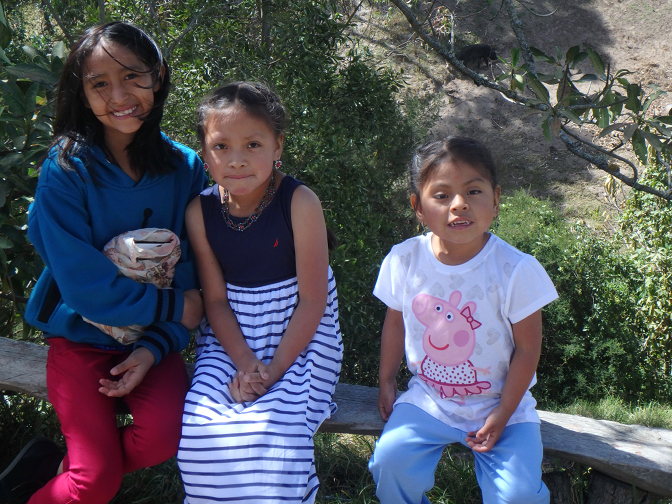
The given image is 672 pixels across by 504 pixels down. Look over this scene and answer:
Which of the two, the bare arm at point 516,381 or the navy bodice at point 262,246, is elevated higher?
the navy bodice at point 262,246

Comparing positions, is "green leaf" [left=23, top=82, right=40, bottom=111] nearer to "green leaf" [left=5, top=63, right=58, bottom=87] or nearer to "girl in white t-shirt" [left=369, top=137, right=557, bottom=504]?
"green leaf" [left=5, top=63, right=58, bottom=87]

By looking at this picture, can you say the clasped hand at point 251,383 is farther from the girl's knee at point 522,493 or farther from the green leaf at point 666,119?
the green leaf at point 666,119

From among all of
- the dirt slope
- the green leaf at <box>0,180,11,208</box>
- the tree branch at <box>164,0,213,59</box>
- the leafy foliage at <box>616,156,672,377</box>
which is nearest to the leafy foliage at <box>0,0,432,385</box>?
the tree branch at <box>164,0,213,59</box>

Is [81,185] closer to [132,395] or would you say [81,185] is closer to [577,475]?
[132,395]

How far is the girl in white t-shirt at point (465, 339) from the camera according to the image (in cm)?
171

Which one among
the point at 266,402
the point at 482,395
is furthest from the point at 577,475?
the point at 266,402

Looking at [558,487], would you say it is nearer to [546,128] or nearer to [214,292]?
[546,128]

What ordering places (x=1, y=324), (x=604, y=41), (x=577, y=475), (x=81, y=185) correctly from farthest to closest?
(x=604, y=41), (x=1, y=324), (x=577, y=475), (x=81, y=185)

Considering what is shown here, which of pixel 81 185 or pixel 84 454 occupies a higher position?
pixel 81 185

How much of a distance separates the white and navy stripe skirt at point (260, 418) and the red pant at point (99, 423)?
0.09 metres

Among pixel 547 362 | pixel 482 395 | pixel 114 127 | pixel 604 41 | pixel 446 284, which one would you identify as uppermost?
pixel 604 41

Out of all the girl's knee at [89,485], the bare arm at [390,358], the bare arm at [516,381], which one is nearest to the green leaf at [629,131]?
the bare arm at [516,381]

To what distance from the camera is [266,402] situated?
1.69 metres

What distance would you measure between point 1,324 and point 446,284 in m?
1.94
